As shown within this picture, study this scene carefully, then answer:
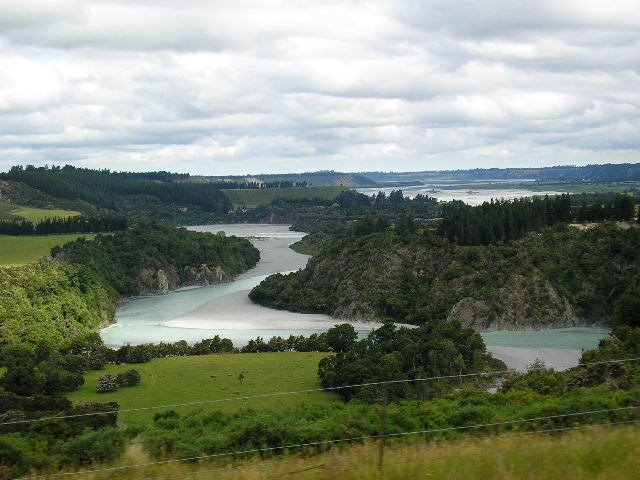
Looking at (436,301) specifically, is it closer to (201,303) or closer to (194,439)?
(201,303)

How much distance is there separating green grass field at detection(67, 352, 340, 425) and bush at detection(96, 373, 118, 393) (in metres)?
0.45

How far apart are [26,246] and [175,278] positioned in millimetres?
24015

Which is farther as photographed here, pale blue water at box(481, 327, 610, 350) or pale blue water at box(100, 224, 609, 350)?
pale blue water at box(100, 224, 609, 350)

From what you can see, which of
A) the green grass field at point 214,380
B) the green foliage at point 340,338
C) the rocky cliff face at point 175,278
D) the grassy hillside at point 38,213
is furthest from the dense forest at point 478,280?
the grassy hillside at point 38,213

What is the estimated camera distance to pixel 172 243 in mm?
126125

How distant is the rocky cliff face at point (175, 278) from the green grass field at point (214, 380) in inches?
2086

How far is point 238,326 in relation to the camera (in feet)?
275

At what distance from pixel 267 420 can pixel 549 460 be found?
1214 cm

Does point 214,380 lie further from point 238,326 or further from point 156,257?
point 156,257

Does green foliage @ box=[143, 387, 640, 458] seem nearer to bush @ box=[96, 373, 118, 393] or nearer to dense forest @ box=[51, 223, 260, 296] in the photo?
bush @ box=[96, 373, 118, 393]

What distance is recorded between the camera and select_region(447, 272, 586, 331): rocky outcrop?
3012 inches

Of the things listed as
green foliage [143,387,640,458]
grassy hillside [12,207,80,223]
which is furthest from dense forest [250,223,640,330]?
grassy hillside [12,207,80,223]

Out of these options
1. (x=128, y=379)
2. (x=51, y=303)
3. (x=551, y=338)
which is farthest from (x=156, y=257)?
(x=551, y=338)

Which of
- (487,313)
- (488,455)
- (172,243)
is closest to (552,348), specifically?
(487,313)
